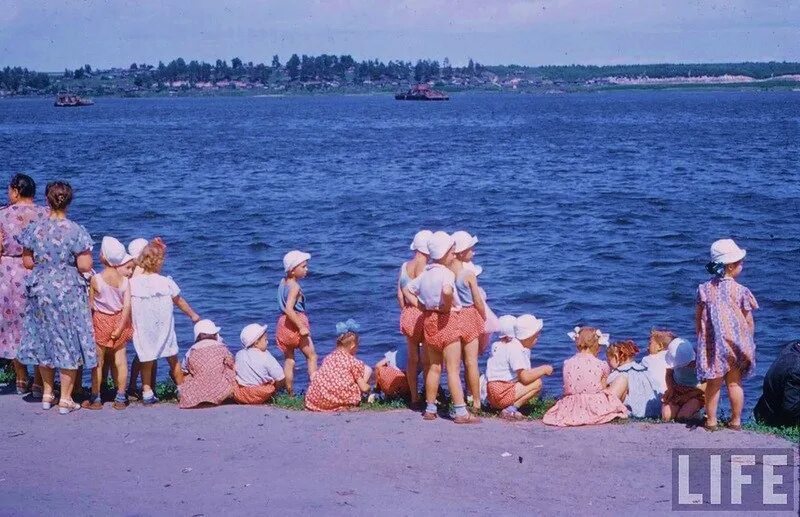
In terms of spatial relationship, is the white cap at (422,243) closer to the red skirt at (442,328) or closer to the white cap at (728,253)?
the red skirt at (442,328)

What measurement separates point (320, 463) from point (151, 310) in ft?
8.75

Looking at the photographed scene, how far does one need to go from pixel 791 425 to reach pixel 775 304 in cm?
1138

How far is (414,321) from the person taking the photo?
364 inches

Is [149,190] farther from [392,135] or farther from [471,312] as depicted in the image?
[392,135]

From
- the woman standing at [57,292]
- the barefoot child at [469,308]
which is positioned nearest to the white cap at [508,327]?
the barefoot child at [469,308]

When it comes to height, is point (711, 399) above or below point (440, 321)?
below

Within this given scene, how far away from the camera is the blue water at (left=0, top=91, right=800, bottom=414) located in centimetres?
1939

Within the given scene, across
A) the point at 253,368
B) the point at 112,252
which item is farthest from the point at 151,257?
the point at 253,368

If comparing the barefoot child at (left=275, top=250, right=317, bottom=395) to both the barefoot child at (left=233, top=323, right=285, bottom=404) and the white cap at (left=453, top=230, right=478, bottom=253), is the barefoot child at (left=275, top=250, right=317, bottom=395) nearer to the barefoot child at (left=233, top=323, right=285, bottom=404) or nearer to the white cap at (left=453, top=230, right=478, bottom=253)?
the barefoot child at (left=233, top=323, right=285, bottom=404)

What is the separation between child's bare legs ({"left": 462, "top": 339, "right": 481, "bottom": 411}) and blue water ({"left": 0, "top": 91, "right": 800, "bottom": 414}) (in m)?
3.91

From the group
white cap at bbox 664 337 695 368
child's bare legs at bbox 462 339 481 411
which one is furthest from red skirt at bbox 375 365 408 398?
white cap at bbox 664 337 695 368

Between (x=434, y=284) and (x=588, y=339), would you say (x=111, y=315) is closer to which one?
(x=434, y=284)

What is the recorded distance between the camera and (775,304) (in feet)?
63.7

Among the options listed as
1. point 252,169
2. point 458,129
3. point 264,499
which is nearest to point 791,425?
point 264,499
